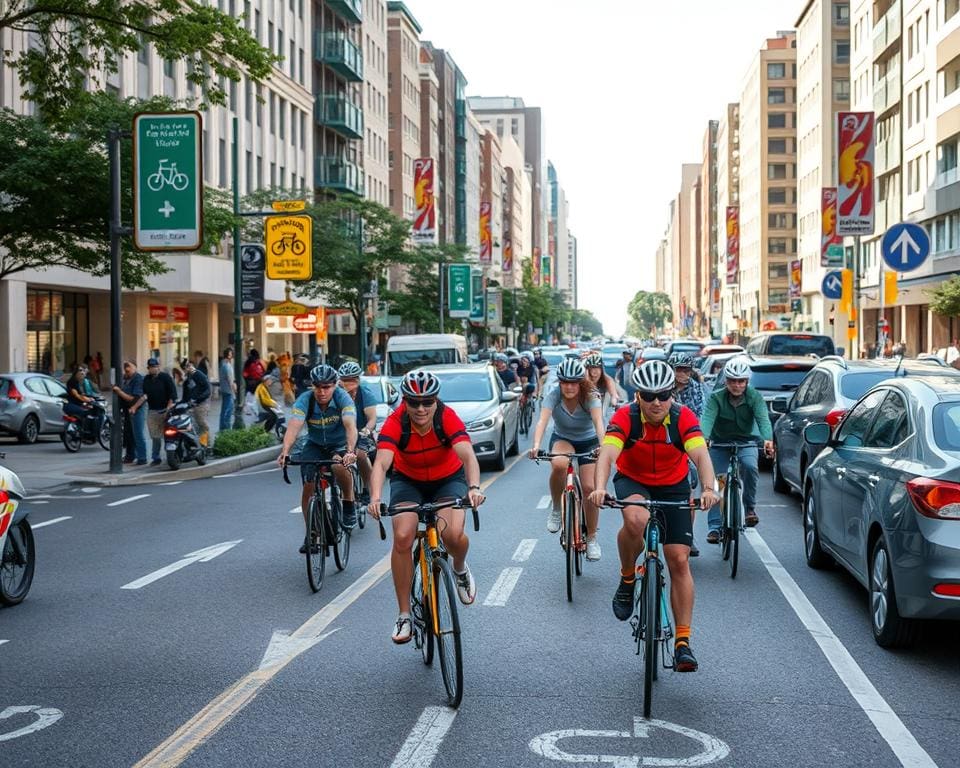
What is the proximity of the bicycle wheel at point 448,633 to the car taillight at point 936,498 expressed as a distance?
2.65 metres

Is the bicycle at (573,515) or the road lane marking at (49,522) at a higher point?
the bicycle at (573,515)

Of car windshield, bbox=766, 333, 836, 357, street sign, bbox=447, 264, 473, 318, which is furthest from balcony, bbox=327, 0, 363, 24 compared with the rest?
car windshield, bbox=766, 333, 836, 357

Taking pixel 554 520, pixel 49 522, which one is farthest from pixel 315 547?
pixel 49 522

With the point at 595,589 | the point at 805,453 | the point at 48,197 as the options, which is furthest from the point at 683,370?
the point at 48,197

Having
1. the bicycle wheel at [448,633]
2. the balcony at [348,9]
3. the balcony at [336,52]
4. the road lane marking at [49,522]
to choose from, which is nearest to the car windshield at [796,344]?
the road lane marking at [49,522]

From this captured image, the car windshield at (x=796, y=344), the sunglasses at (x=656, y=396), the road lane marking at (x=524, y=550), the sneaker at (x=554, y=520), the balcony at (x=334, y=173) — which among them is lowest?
the road lane marking at (x=524, y=550)

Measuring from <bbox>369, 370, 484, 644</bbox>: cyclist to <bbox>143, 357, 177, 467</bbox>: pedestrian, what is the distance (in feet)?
53.3

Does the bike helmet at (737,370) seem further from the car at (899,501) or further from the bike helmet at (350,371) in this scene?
the bike helmet at (350,371)

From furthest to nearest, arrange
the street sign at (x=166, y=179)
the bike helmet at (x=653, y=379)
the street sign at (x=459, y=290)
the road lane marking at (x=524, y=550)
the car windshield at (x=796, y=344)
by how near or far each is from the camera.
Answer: the street sign at (x=459, y=290) → the car windshield at (x=796, y=344) → the street sign at (x=166, y=179) → the road lane marking at (x=524, y=550) → the bike helmet at (x=653, y=379)

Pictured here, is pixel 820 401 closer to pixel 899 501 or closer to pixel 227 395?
pixel 899 501

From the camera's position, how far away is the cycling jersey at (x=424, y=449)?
25.1ft

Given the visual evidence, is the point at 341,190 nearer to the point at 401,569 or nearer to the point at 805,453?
the point at 805,453

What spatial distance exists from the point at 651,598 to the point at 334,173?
68.0 meters

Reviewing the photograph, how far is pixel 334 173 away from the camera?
73.1 m
